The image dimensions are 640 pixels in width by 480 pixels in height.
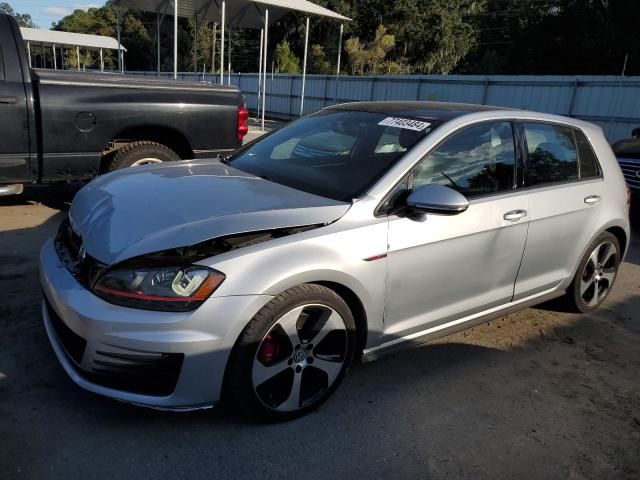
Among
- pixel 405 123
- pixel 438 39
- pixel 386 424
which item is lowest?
pixel 386 424

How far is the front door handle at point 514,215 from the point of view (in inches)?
139

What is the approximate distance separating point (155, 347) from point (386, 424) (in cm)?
127

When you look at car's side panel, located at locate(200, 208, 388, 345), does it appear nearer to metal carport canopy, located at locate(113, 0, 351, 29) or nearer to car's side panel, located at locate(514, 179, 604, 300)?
car's side panel, located at locate(514, 179, 604, 300)

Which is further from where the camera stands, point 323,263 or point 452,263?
point 452,263

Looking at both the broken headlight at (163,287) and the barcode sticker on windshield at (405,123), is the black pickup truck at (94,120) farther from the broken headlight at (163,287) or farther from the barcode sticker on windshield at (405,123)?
the broken headlight at (163,287)

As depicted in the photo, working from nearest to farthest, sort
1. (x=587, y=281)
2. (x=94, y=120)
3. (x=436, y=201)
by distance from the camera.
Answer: (x=436, y=201), (x=587, y=281), (x=94, y=120)

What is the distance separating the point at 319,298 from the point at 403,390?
0.92m

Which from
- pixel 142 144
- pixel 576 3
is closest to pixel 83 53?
pixel 576 3

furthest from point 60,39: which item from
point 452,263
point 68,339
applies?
point 452,263

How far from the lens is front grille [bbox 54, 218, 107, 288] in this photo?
102 inches

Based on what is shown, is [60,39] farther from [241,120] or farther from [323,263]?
[323,263]

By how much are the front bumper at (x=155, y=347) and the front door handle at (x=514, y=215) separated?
5.82ft

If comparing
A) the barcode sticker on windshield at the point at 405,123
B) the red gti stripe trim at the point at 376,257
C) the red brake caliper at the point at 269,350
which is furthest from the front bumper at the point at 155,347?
the barcode sticker on windshield at the point at 405,123

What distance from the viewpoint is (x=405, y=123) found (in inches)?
138
